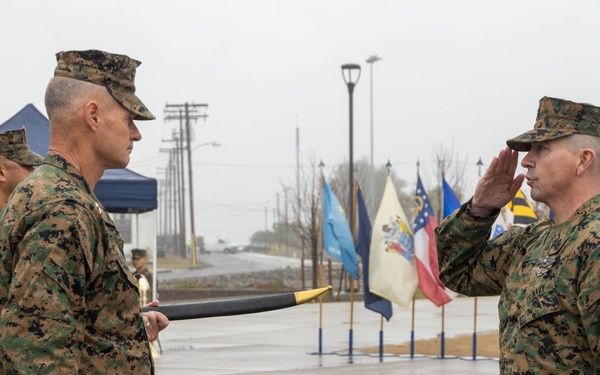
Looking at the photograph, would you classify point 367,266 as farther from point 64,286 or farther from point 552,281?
point 64,286

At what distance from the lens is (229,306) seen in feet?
13.7

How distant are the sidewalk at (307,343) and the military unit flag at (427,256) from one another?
3.09 ft

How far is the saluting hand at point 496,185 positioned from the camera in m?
4.64

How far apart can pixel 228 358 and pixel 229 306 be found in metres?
11.5

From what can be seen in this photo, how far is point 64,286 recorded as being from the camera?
10.2ft

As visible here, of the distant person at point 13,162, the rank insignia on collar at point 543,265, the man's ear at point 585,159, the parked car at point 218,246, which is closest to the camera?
the rank insignia on collar at point 543,265

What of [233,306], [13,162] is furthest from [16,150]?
[233,306]

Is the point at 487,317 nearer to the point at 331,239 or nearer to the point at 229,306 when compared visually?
the point at 331,239

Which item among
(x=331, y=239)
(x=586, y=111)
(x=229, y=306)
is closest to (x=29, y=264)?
(x=229, y=306)

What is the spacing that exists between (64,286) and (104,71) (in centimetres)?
81

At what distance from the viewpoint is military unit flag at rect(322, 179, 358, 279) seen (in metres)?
15.7

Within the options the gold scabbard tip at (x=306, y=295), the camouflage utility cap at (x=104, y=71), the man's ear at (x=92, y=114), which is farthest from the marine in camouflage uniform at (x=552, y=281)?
the man's ear at (x=92, y=114)

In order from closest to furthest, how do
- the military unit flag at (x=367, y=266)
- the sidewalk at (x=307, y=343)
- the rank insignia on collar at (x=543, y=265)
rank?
the rank insignia on collar at (x=543, y=265) < the sidewalk at (x=307, y=343) < the military unit flag at (x=367, y=266)

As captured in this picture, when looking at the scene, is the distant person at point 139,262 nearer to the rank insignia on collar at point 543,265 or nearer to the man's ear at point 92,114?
the rank insignia on collar at point 543,265
